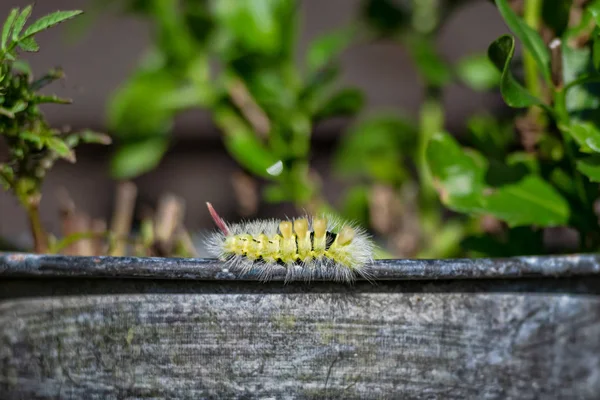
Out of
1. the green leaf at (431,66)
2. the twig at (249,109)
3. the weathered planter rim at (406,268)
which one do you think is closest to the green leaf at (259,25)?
the twig at (249,109)

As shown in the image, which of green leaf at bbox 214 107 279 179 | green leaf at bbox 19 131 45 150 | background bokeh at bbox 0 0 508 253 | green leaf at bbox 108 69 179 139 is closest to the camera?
green leaf at bbox 19 131 45 150

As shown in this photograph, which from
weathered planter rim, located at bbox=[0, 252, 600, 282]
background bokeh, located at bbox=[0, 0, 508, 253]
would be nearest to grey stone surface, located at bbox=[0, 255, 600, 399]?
weathered planter rim, located at bbox=[0, 252, 600, 282]

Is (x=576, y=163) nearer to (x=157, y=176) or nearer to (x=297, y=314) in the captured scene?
(x=297, y=314)

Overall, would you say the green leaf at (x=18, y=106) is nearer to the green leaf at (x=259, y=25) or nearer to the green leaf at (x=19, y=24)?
the green leaf at (x=19, y=24)

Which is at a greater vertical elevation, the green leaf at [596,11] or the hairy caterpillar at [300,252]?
the green leaf at [596,11]

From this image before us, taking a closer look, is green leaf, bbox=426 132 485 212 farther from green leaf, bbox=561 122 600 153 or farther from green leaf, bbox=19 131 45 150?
green leaf, bbox=19 131 45 150

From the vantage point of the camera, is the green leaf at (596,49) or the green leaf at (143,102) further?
the green leaf at (143,102)

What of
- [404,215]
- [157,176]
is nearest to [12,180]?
[404,215]
